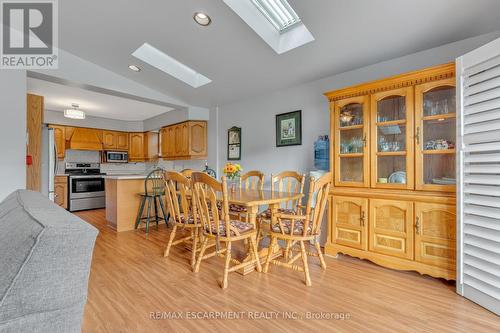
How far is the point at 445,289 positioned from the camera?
2041 millimetres

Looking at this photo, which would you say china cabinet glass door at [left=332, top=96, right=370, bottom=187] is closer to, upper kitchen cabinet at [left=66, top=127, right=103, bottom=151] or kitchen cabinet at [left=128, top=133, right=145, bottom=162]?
kitchen cabinet at [left=128, top=133, right=145, bottom=162]

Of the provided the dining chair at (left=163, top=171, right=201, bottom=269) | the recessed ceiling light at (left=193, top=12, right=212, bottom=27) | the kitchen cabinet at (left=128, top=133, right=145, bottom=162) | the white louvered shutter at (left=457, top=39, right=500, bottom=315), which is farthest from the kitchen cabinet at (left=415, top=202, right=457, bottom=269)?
the kitchen cabinet at (left=128, top=133, right=145, bottom=162)

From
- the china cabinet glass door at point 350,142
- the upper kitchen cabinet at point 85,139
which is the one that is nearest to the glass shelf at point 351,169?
the china cabinet glass door at point 350,142

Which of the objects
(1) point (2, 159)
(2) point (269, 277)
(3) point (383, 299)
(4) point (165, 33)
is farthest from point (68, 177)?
(3) point (383, 299)

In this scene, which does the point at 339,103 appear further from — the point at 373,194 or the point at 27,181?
the point at 27,181

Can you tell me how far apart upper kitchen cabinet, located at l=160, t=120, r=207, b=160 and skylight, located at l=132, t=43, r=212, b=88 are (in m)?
1.04

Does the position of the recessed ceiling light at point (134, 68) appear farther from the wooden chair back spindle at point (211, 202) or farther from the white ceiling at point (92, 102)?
the wooden chair back spindle at point (211, 202)

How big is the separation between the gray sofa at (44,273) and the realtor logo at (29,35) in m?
3.04

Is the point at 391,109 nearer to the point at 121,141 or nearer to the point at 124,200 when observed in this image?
the point at 124,200

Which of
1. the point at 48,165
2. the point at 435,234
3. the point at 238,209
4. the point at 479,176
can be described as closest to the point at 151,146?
the point at 48,165

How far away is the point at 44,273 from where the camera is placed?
0.61 meters

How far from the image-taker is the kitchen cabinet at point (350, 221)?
8.31 ft

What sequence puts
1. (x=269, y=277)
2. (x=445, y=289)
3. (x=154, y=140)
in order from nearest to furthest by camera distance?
1. (x=445, y=289)
2. (x=269, y=277)
3. (x=154, y=140)

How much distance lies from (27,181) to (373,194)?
4.29 metres
